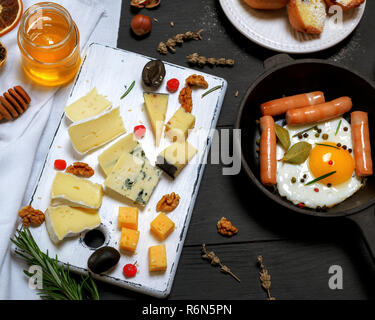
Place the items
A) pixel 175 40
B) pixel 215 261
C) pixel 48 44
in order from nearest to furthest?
pixel 215 261, pixel 48 44, pixel 175 40

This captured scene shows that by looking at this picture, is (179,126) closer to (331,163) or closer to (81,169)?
(81,169)

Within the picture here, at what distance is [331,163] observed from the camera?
7.27ft

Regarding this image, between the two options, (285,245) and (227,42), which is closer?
(285,245)

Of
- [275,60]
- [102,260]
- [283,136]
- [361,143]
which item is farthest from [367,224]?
[102,260]

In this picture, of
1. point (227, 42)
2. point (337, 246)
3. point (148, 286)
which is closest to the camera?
point (148, 286)

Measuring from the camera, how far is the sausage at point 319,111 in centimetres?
228

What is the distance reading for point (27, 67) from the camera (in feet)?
7.52

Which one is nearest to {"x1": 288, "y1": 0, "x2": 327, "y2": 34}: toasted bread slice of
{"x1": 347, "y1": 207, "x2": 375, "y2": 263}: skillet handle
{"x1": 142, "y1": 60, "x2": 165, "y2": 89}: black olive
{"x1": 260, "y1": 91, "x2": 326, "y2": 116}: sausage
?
{"x1": 260, "y1": 91, "x2": 326, "y2": 116}: sausage

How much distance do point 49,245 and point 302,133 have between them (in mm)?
1234

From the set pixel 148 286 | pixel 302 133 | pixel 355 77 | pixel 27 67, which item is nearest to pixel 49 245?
pixel 148 286

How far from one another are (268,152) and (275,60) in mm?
413

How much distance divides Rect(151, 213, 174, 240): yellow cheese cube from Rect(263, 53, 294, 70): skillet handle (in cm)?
80

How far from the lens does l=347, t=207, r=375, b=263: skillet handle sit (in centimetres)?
199
